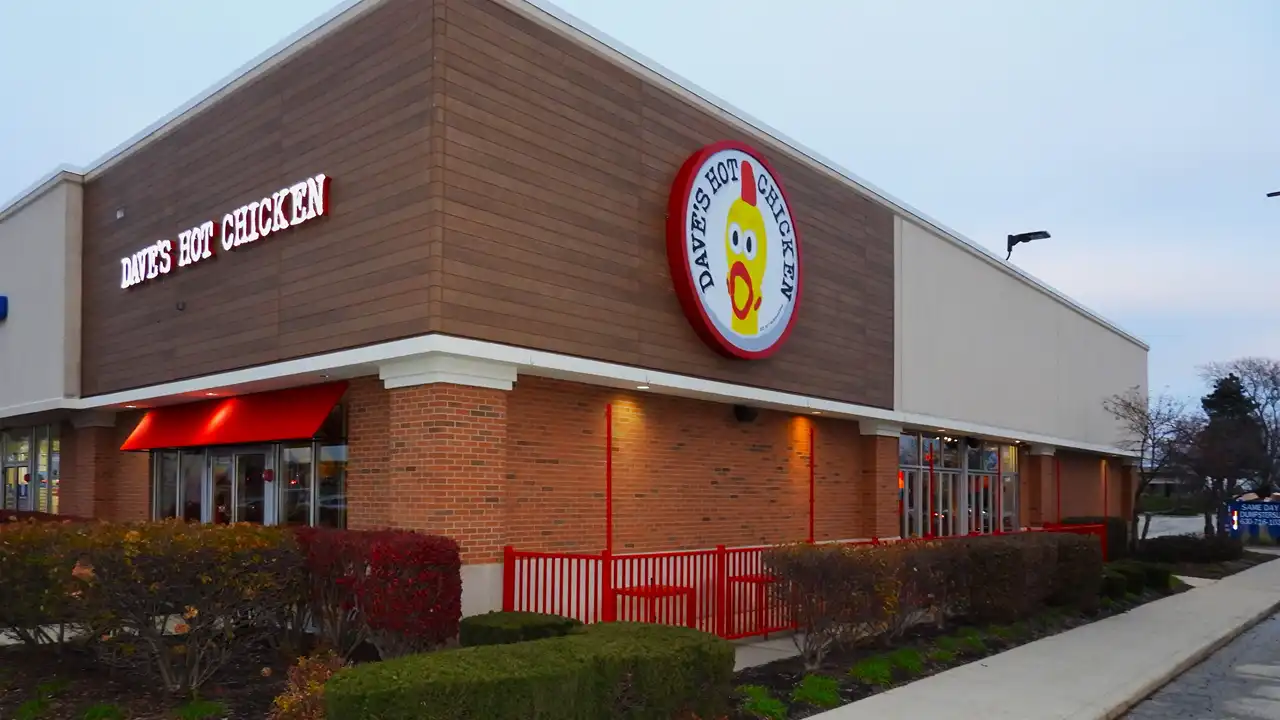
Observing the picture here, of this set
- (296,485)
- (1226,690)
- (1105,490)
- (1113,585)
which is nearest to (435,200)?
(296,485)

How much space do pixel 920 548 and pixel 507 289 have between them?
5993mm

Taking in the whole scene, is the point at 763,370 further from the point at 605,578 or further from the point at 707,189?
the point at 605,578

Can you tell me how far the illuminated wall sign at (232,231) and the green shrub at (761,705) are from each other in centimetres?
756

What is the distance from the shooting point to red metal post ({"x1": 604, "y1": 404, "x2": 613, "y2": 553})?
14516 millimetres

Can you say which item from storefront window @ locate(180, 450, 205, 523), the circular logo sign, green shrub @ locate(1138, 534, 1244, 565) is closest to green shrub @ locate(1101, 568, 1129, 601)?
the circular logo sign

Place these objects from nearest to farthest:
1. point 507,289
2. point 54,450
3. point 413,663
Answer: point 413,663
point 507,289
point 54,450

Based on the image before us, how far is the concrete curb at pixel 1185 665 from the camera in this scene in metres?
10.5

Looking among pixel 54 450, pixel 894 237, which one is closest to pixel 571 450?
pixel 894 237

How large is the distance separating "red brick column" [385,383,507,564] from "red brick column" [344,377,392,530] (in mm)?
1053

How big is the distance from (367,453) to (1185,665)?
413 inches

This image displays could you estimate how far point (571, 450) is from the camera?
14266 millimetres

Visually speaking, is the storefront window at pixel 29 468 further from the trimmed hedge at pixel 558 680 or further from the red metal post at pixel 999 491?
the red metal post at pixel 999 491

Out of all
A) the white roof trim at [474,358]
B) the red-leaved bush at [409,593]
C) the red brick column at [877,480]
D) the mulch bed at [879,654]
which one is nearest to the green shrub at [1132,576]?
the mulch bed at [879,654]

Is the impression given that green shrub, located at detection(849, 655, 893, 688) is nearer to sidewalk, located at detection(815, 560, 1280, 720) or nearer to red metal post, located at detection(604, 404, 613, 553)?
sidewalk, located at detection(815, 560, 1280, 720)
